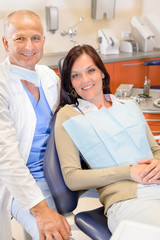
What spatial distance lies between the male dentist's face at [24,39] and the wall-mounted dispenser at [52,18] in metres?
2.04

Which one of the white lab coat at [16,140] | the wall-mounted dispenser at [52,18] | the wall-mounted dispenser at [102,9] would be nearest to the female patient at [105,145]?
the white lab coat at [16,140]

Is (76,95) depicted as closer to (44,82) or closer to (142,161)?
(44,82)

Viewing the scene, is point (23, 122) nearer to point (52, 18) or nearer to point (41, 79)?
point (41, 79)

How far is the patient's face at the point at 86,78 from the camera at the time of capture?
1586 mm

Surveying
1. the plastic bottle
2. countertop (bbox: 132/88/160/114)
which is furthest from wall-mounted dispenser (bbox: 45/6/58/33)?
the plastic bottle

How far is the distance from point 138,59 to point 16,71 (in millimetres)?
2660

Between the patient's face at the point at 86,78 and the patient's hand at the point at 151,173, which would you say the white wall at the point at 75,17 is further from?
the patient's hand at the point at 151,173

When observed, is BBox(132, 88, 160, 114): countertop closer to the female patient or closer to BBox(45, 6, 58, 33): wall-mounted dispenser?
the female patient

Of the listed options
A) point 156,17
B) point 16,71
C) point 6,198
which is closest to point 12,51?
point 16,71

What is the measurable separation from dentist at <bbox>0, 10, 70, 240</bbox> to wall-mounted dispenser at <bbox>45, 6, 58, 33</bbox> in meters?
2.03

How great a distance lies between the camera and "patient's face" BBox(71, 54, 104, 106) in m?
1.59

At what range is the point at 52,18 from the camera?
3.49 meters

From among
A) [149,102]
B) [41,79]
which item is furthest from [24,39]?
[149,102]

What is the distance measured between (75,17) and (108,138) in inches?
116
